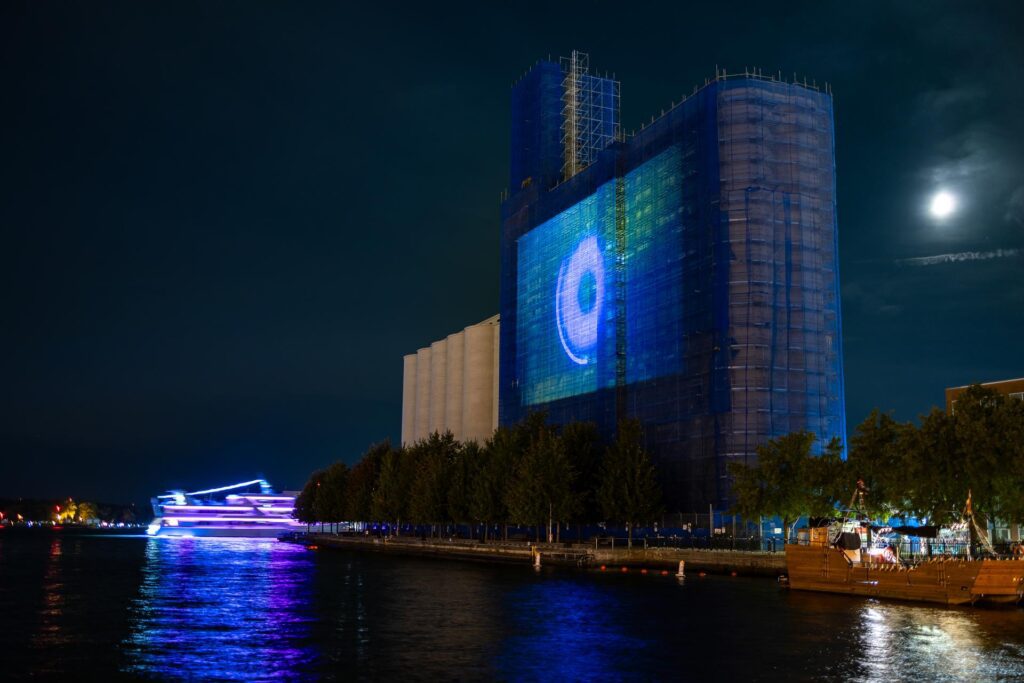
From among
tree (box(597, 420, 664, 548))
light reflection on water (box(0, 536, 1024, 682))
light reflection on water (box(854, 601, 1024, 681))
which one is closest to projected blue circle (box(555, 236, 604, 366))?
tree (box(597, 420, 664, 548))

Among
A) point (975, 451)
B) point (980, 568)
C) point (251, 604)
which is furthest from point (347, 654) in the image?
point (975, 451)

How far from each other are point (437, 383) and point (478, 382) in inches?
845

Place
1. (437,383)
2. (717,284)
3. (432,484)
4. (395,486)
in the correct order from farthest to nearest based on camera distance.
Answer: (437,383) < (395,486) < (432,484) < (717,284)

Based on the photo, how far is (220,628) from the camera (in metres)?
42.0

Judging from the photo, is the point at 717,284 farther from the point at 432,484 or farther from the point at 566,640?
the point at 566,640

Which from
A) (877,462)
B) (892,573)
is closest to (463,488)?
(877,462)

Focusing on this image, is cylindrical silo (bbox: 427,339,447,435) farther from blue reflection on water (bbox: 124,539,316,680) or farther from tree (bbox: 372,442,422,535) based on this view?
blue reflection on water (bbox: 124,539,316,680)

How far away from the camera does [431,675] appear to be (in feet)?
99.8

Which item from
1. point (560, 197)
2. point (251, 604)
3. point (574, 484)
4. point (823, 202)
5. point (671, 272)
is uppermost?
point (560, 197)

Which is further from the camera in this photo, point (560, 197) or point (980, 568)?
point (560, 197)

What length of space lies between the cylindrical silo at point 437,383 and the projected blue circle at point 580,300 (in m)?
64.4

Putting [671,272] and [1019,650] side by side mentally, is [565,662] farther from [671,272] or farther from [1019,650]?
[671,272]

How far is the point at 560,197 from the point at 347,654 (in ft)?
343

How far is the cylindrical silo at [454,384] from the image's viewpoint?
180 meters
